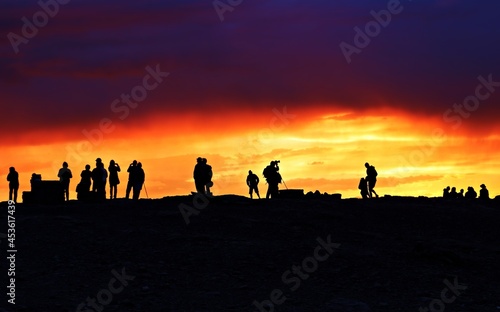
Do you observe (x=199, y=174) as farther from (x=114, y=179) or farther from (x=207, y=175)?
(x=114, y=179)

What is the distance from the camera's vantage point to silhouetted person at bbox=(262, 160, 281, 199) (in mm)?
42906

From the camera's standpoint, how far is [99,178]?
3844cm

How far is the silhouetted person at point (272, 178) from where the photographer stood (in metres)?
42.9

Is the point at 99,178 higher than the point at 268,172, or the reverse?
the point at 268,172

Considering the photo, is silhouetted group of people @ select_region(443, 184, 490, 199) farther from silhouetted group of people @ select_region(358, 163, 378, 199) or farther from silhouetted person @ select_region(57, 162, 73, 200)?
silhouetted person @ select_region(57, 162, 73, 200)

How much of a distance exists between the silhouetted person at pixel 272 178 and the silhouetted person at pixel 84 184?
8415 mm

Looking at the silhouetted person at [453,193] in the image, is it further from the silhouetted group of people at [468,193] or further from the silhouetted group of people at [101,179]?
the silhouetted group of people at [101,179]

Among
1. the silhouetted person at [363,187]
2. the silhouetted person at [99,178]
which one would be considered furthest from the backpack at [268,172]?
the silhouetted person at [99,178]

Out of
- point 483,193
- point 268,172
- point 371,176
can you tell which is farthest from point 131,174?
point 483,193

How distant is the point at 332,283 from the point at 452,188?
3113 cm

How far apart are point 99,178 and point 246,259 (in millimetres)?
12834

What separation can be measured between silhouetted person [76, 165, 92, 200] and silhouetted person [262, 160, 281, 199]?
27.6ft

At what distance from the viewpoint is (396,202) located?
1673 inches

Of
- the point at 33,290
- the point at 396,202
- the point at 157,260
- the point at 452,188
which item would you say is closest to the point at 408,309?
the point at 157,260
